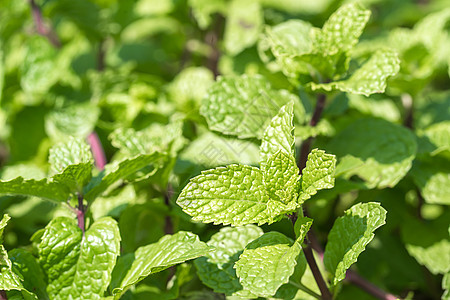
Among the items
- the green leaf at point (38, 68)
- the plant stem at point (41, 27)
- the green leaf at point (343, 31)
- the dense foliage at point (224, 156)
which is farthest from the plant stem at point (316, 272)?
the plant stem at point (41, 27)

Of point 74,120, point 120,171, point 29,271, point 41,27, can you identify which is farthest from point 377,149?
point 41,27

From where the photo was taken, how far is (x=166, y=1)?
1948 mm

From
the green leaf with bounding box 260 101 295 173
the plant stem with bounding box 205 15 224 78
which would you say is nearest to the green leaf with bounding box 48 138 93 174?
the green leaf with bounding box 260 101 295 173

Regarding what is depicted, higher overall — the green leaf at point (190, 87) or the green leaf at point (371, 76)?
the green leaf at point (371, 76)

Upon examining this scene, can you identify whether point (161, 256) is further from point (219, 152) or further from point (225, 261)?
point (219, 152)

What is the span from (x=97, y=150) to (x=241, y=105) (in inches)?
24.0

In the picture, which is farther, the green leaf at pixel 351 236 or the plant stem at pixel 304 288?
the plant stem at pixel 304 288

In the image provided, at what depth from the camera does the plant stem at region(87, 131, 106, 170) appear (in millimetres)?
1569

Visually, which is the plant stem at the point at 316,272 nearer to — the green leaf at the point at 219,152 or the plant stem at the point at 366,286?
the plant stem at the point at 366,286

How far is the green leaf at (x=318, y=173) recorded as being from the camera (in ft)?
2.94

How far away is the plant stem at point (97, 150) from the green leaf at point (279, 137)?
0.73 meters

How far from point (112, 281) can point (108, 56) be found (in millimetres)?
1251

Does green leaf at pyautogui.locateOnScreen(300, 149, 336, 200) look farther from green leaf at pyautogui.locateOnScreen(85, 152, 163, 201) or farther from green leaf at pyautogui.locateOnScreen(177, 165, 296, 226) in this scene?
green leaf at pyautogui.locateOnScreen(85, 152, 163, 201)

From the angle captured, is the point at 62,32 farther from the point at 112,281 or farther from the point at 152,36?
the point at 112,281
